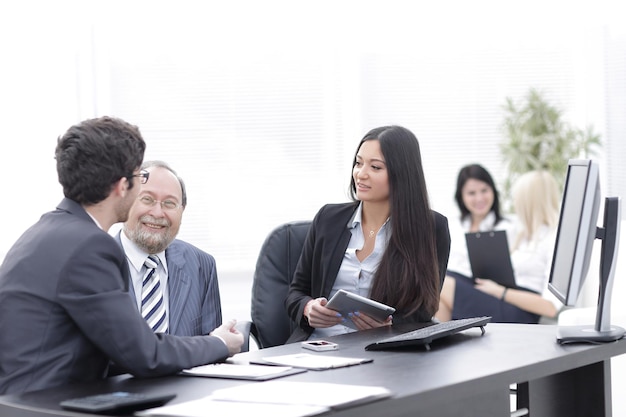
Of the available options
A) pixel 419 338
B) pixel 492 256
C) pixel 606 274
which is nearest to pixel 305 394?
pixel 419 338

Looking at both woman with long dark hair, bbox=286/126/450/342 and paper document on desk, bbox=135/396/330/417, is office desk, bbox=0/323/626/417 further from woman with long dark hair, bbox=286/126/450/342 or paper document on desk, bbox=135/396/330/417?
woman with long dark hair, bbox=286/126/450/342

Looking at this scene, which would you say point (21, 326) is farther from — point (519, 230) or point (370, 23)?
point (370, 23)

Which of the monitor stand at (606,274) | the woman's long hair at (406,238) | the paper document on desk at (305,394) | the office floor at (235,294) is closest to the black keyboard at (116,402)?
the paper document on desk at (305,394)

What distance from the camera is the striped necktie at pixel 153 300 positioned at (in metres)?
3.24

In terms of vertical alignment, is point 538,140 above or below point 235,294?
above

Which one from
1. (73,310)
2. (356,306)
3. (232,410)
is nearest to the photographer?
(232,410)

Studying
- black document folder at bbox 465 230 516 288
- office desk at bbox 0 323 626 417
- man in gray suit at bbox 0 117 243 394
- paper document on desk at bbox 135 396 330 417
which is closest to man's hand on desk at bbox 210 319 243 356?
office desk at bbox 0 323 626 417

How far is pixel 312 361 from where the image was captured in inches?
97.6

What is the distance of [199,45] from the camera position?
6109mm

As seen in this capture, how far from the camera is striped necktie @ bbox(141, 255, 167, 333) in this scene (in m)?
3.24

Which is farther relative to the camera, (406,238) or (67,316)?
(406,238)

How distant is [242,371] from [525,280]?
338 cm

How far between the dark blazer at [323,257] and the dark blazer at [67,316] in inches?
53.7

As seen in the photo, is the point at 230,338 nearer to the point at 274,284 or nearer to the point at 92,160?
the point at 92,160
